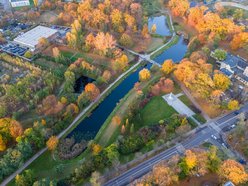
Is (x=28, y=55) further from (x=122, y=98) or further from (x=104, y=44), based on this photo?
(x=122, y=98)

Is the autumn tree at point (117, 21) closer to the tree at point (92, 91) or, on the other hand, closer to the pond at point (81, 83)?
the pond at point (81, 83)

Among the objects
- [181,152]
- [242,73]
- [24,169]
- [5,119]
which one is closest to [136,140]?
[181,152]

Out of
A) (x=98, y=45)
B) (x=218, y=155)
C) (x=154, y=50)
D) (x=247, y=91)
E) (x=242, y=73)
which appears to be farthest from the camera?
(x=154, y=50)

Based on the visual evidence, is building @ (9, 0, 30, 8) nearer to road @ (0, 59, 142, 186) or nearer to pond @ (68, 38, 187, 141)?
road @ (0, 59, 142, 186)

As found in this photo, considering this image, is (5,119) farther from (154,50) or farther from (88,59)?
(154,50)

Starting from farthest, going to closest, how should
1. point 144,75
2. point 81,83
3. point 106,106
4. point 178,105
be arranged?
point 81,83
point 144,75
point 106,106
point 178,105

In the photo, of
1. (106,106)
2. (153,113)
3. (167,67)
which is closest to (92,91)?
(106,106)

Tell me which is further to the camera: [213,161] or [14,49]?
[14,49]

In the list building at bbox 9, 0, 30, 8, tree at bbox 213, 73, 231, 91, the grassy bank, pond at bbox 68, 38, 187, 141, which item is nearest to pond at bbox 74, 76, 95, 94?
pond at bbox 68, 38, 187, 141
